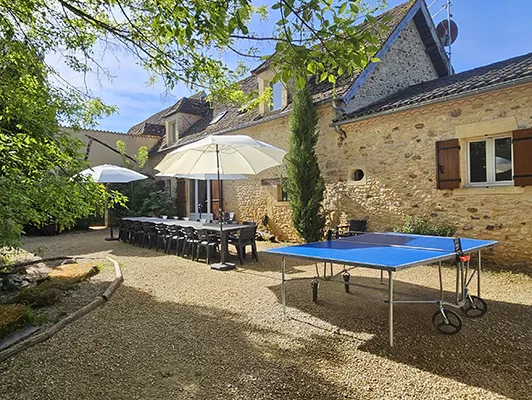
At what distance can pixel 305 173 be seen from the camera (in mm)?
9797

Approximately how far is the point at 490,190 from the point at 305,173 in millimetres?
4338

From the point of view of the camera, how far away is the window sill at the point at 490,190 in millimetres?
6887

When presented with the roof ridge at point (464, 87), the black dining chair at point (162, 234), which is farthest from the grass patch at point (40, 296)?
the roof ridge at point (464, 87)

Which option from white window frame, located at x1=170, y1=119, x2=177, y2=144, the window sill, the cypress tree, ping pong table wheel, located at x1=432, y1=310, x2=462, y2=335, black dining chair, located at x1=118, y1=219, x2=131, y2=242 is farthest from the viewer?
white window frame, located at x1=170, y1=119, x2=177, y2=144

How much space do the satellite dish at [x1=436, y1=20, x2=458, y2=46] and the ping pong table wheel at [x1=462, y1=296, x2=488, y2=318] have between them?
A: 439 inches

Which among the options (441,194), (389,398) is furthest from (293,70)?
(441,194)

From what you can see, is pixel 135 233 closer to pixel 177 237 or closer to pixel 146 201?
pixel 177 237

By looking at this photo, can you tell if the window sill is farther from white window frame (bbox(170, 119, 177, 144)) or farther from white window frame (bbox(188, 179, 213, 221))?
white window frame (bbox(170, 119, 177, 144))

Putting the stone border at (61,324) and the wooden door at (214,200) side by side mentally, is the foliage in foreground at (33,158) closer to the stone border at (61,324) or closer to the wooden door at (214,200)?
the stone border at (61,324)

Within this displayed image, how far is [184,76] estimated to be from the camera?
4414 millimetres

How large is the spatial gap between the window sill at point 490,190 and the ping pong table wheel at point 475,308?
134 inches

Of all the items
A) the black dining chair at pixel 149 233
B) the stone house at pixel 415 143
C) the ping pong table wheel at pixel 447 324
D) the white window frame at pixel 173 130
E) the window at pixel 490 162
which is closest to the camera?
the ping pong table wheel at pixel 447 324

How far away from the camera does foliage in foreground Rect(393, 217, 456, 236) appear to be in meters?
7.74

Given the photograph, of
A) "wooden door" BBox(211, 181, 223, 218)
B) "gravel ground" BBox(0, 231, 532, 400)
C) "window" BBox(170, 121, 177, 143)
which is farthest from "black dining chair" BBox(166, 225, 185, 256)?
"window" BBox(170, 121, 177, 143)
